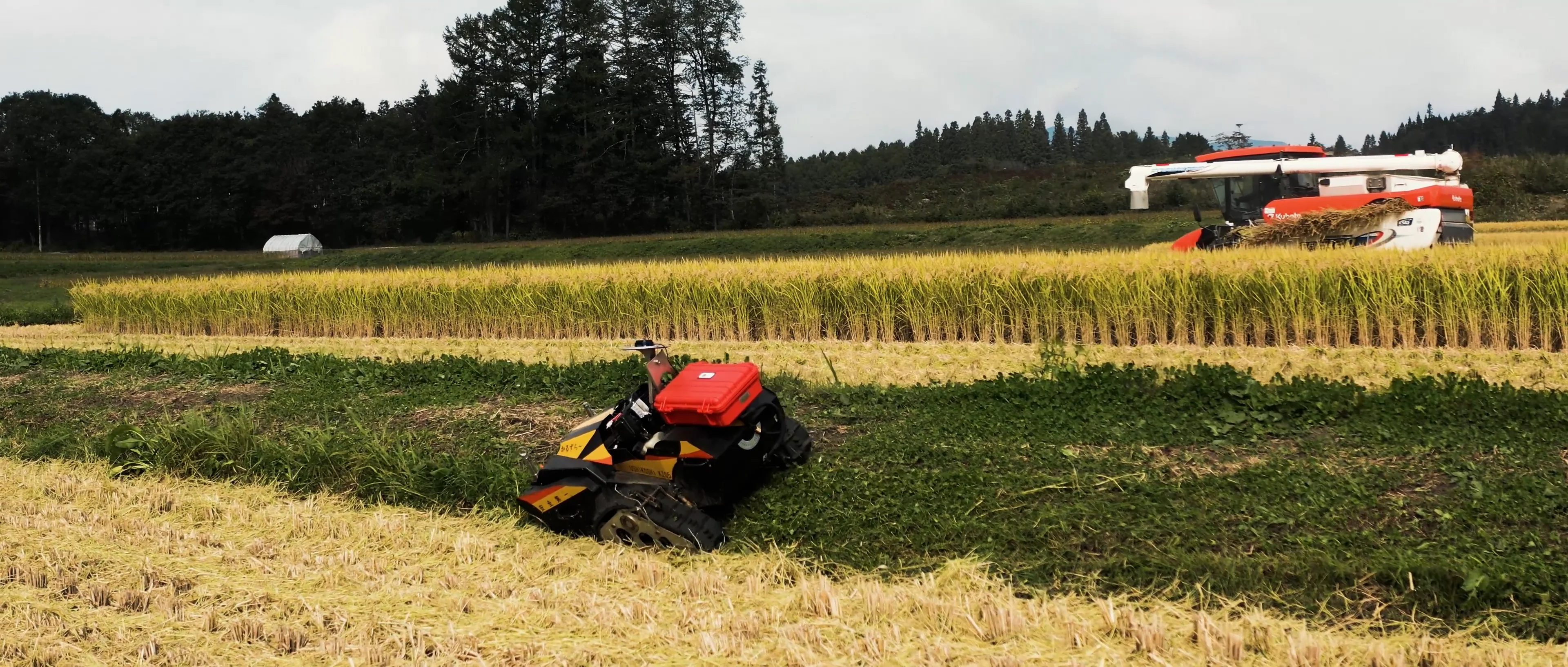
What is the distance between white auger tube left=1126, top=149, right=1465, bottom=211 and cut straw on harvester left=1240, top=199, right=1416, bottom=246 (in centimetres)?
131

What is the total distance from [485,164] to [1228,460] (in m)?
51.1

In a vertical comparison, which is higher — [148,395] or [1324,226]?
[1324,226]

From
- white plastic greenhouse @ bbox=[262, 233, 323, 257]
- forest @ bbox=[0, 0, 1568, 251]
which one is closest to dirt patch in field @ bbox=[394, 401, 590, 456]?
forest @ bbox=[0, 0, 1568, 251]

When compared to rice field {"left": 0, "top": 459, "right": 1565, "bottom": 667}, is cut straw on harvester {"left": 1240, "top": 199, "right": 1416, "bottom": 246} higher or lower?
higher

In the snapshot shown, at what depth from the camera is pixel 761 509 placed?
18.2ft

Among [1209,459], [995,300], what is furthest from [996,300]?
[1209,459]

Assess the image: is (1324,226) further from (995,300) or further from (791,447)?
(791,447)

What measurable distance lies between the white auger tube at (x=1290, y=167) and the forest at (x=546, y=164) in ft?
88.1

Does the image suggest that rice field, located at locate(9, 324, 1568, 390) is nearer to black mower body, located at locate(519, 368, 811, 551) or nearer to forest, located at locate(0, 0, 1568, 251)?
black mower body, located at locate(519, 368, 811, 551)

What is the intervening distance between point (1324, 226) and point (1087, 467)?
33.4ft

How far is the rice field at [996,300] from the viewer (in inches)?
416

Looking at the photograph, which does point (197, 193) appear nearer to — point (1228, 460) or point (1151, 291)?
point (1151, 291)

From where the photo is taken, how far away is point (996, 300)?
12.4 meters

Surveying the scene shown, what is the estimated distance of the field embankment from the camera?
4293mm
